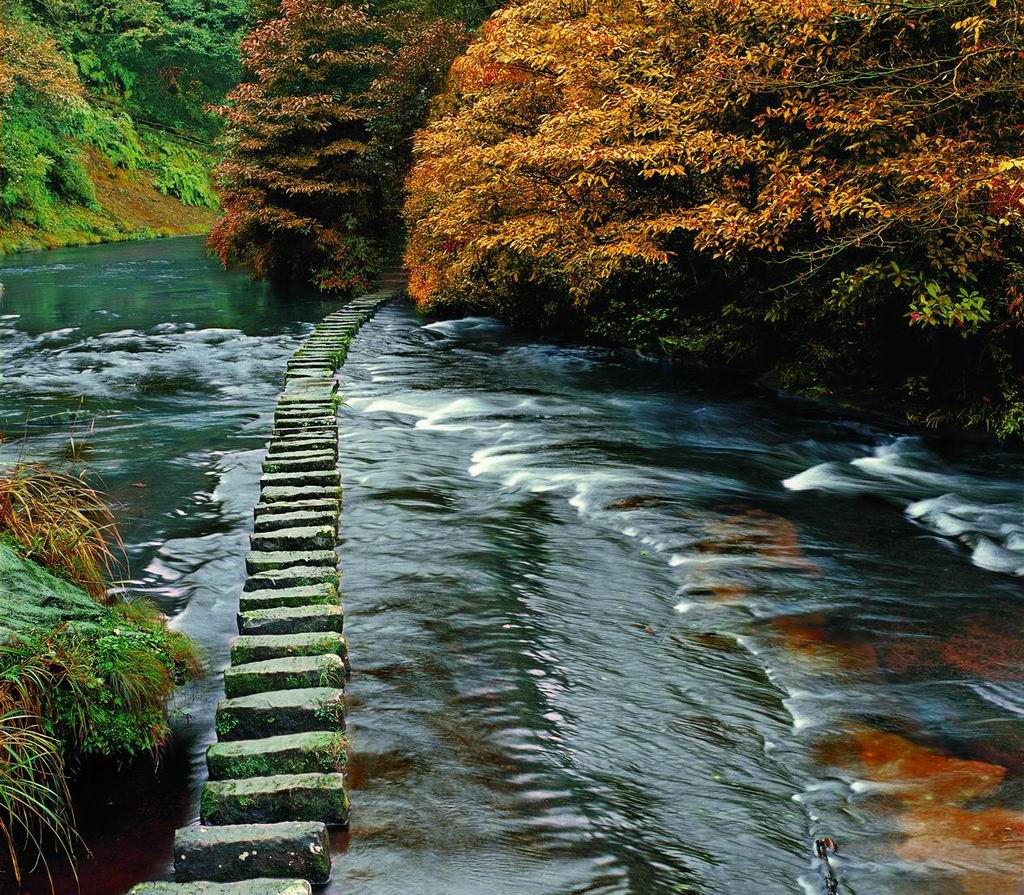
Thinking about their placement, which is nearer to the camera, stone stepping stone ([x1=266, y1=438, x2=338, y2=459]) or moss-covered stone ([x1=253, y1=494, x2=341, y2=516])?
moss-covered stone ([x1=253, y1=494, x2=341, y2=516])

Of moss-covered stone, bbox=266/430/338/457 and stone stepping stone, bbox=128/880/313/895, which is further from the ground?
moss-covered stone, bbox=266/430/338/457

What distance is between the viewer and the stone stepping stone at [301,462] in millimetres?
7566

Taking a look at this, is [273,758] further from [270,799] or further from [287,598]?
[287,598]

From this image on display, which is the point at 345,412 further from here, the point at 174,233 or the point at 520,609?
the point at 174,233

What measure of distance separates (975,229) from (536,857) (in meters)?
8.15

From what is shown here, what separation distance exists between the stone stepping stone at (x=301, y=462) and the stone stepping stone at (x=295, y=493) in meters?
0.44

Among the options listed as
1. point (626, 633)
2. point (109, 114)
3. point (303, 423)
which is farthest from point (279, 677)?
point (109, 114)

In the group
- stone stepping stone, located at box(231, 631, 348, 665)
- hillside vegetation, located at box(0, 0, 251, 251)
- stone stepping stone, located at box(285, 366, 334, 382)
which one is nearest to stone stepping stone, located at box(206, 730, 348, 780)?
stone stepping stone, located at box(231, 631, 348, 665)

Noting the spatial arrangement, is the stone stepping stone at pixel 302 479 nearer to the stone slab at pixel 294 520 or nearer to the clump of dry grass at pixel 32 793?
the stone slab at pixel 294 520

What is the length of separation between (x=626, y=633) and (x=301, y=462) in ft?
10.2

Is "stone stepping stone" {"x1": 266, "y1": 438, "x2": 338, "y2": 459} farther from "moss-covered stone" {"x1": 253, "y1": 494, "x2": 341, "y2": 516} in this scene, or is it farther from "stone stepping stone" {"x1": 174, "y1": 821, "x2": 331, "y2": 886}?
"stone stepping stone" {"x1": 174, "y1": 821, "x2": 331, "y2": 886}

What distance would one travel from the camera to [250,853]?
3.44m

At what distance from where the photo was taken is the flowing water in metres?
3.87

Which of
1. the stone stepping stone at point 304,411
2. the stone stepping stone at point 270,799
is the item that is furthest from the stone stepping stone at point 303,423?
the stone stepping stone at point 270,799
